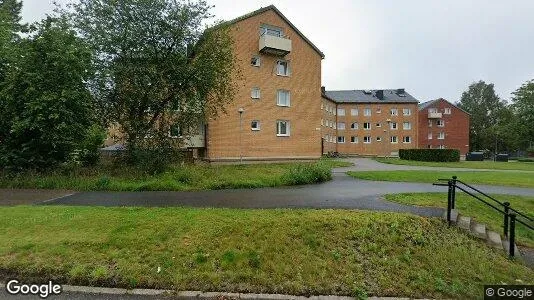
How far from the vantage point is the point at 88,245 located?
19.3 feet

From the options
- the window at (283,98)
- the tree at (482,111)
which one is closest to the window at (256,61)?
the window at (283,98)

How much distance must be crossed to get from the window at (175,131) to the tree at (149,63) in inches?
8.2

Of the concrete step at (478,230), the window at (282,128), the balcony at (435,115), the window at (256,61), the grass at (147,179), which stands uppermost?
the window at (256,61)

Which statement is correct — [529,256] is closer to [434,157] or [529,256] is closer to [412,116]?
[434,157]

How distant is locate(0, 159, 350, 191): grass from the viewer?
43.1ft

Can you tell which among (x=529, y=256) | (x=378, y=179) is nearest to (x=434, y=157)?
(x=378, y=179)

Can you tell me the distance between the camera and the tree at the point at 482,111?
240ft

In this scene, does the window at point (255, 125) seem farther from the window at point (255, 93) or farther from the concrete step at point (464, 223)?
the concrete step at point (464, 223)

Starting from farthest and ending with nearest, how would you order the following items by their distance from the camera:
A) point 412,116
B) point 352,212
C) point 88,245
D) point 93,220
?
point 412,116 < point 352,212 < point 93,220 < point 88,245

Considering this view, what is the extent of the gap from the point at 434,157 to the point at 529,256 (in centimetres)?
3337

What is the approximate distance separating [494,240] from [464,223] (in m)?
0.68

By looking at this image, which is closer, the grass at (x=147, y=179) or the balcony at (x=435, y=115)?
the grass at (x=147, y=179)

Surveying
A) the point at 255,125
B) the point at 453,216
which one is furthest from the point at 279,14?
the point at 453,216

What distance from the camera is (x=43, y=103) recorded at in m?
13.7
